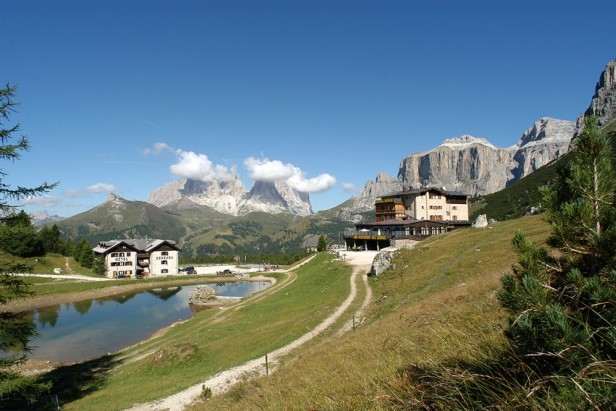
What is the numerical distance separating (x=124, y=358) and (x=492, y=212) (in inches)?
A: 6999

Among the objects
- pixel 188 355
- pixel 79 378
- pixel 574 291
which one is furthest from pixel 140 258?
pixel 574 291

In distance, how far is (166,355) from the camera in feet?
109

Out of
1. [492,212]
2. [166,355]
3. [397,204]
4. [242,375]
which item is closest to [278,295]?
[166,355]

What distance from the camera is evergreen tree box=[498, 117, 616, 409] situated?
11.7ft

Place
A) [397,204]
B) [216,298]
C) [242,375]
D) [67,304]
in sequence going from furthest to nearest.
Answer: [397,204] → [67,304] → [216,298] → [242,375]

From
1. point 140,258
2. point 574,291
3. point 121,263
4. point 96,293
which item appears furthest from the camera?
point 140,258

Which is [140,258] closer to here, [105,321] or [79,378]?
[105,321]

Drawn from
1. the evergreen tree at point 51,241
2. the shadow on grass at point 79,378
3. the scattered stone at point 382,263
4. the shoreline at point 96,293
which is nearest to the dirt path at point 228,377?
the shadow on grass at point 79,378

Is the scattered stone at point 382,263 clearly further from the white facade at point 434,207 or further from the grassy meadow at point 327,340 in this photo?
the white facade at point 434,207

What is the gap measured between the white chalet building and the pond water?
32.8 m

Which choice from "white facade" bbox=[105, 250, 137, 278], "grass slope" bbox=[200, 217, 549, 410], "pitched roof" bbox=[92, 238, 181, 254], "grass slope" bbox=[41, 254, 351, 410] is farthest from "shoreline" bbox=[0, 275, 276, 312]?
"grass slope" bbox=[200, 217, 549, 410]

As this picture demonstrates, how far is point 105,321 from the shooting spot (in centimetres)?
6512

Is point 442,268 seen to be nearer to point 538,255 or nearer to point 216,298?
point 538,255

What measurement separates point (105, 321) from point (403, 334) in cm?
6755
